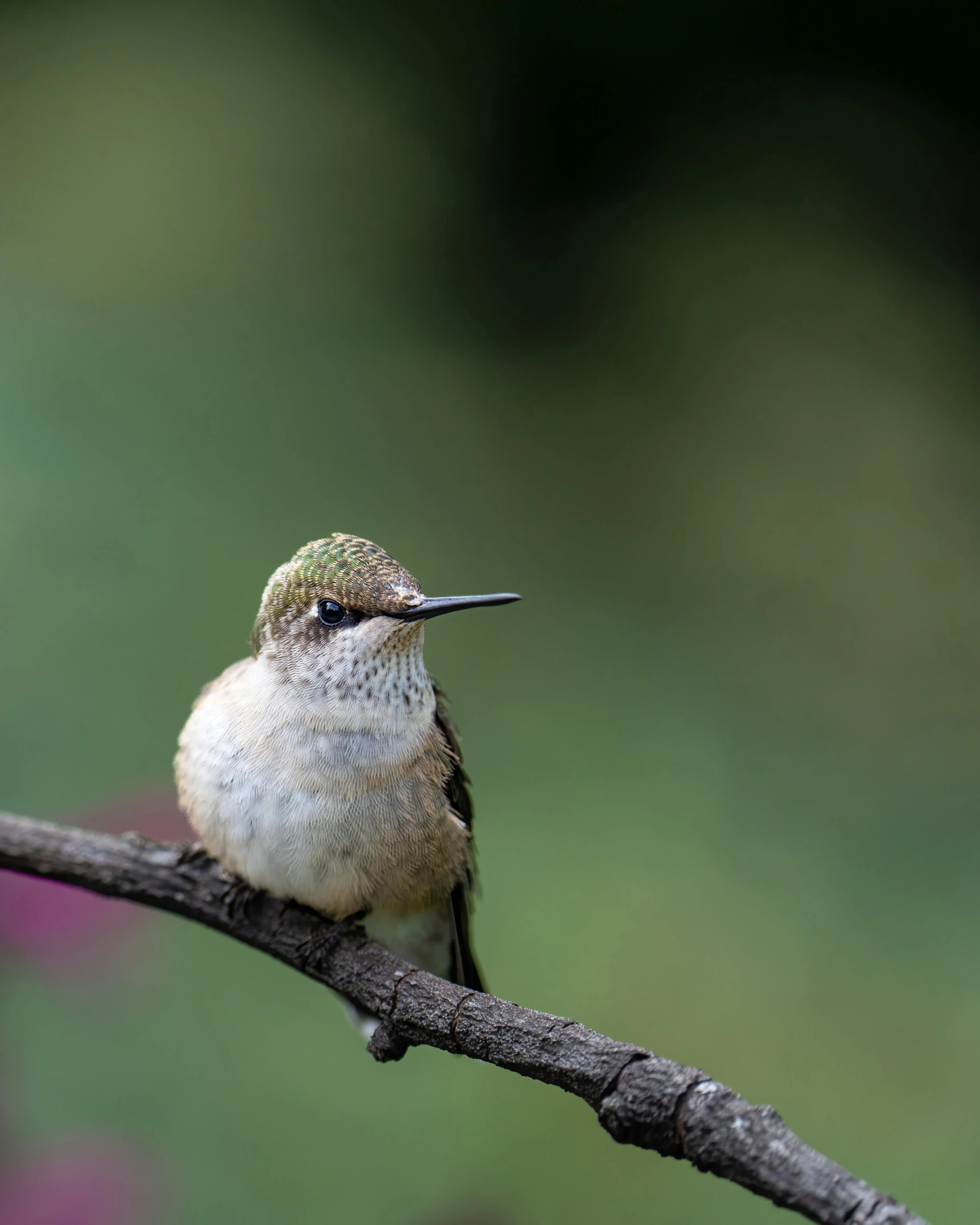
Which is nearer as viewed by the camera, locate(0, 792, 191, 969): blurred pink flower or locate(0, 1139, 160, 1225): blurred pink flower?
locate(0, 1139, 160, 1225): blurred pink flower

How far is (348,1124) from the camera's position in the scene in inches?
113

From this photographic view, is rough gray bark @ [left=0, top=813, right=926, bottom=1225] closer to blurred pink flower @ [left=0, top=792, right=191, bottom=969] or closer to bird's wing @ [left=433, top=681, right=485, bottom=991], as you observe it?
bird's wing @ [left=433, top=681, right=485, bottom=991]

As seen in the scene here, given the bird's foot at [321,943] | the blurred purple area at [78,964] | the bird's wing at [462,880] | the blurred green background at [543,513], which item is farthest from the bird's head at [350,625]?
the blurred green background at [543,513]

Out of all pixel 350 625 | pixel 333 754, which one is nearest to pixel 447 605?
pixel 350 625

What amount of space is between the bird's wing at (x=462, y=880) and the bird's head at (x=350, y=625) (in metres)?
0.19

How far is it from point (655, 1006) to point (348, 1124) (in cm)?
85

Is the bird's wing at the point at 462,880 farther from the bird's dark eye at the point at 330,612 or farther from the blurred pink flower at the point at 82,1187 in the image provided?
the blurred pink flower at the point at 82,1187

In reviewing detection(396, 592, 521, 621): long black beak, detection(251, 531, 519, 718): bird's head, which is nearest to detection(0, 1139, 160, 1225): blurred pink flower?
detection(251, 531, 519, 718): bird's head

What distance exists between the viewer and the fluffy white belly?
1859 mm

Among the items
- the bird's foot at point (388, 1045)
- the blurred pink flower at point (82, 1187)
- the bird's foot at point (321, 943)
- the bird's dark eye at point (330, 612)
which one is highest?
the bird's dark eye at point (330, 612)

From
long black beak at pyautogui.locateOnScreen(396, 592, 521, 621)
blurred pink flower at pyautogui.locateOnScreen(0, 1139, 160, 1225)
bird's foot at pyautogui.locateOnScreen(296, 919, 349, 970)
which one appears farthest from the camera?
blurred pink flower at pyautogui.locateOnScreen(0, 1139, 160, 1225)

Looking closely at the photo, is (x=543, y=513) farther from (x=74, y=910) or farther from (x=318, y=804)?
(x=318, y=804)

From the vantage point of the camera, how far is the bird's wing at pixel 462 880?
6.91 ft

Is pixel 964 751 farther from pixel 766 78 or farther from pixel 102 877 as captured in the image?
pixel 102 877
